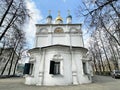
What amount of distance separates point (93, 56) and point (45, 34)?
23.2 meters

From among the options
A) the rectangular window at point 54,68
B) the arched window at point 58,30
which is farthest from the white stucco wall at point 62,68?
the arched window at point 58,30

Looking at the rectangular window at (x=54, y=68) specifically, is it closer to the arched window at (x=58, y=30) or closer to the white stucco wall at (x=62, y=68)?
the white stucco wall at (x=62, y=68)

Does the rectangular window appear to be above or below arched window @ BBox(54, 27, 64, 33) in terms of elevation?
below

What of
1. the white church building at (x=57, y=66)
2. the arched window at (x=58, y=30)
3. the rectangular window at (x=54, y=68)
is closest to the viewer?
the rectangular window at (x=54, y=68)

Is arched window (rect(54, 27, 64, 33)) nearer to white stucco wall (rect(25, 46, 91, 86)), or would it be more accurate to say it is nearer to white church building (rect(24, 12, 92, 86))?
white church building (rect(24, 12, 92, 86))

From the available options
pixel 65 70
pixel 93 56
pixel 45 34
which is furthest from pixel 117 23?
pixel 93 56

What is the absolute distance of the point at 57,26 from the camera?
23266 mm

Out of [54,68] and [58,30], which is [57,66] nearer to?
[54,68]

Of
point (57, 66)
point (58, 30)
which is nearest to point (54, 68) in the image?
point (57, 66)

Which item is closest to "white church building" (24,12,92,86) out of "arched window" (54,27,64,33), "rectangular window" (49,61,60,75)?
"rectangular window" (49,61,60,75)

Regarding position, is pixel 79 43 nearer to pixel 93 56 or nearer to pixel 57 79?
pixel 57 79

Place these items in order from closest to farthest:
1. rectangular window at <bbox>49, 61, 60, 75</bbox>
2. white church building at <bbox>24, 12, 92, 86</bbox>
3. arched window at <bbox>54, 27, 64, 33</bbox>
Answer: rectangular window at <bbox>49, 61, 60, 75</bbox>
white church building at <bbox>24, 12, 92, 86</bbox>
arched window at <bbox>54, 27, 64, 33</bbox>

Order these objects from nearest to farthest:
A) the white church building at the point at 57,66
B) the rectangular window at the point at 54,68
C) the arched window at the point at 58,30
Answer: the rectangular window at the point at 54,68
the white church building at the point at 57,66
the arched window at the point at 58,30

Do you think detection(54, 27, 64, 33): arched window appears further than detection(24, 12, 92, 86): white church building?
Yes
